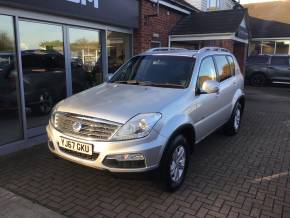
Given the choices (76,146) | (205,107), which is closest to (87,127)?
(76,146)

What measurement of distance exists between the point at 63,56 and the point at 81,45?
79 cm

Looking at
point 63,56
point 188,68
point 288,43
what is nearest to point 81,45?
point 63,56

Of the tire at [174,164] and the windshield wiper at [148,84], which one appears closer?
the tire at [174,164]

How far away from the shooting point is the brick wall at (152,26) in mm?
9203

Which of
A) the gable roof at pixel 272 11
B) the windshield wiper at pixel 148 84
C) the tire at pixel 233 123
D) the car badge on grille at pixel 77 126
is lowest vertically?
the tire at pixel 233 123

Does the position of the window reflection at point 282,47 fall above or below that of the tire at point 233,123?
above

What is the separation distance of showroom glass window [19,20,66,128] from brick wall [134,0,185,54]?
313cm

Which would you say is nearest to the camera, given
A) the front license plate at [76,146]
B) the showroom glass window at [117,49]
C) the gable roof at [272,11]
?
the front license plate at [76,146]

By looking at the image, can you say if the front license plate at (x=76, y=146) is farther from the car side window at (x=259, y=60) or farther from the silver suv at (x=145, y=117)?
the car side window at (x=259, y=60)

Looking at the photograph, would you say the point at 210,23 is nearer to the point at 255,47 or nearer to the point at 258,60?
the point at 258,60

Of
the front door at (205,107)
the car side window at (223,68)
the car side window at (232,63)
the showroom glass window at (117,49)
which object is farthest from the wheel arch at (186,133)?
the showroom glass window at (117,49)

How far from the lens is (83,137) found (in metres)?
3.59

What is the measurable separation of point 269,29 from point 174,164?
72.7ft

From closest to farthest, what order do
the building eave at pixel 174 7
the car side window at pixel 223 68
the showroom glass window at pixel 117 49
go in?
the car side window at pixel 223 68 < the showroom glass window at pixel 117 49 < the building eave at pixel 174 7
